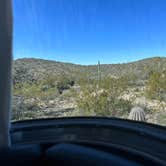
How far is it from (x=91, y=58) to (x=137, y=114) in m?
Result: 0.52

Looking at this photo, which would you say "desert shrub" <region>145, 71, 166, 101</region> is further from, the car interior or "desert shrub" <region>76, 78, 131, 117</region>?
the car interior

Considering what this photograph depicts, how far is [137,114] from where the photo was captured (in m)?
2.69

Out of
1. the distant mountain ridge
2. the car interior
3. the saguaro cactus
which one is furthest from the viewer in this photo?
the distant mountain ridge

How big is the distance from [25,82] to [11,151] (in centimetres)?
90

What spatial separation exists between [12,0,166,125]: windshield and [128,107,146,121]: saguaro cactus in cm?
2

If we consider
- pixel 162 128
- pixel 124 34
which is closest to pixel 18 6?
pixel 124 34

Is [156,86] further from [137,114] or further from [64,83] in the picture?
[64,83]

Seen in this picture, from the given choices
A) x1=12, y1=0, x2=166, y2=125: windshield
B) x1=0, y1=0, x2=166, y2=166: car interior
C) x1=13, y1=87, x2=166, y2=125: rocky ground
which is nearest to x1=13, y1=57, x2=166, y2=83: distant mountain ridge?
x1=12, y1=0, x2=166, y2=125: windshield

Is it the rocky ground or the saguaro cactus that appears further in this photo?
the rocky ground

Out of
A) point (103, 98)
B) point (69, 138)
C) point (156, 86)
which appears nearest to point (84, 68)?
point (103, 98)

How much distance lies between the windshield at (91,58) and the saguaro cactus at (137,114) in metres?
0.02

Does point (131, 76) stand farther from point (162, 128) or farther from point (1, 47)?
point (1, 47)

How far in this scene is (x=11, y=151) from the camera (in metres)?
2.11

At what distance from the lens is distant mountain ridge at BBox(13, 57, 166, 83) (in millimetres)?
2963
